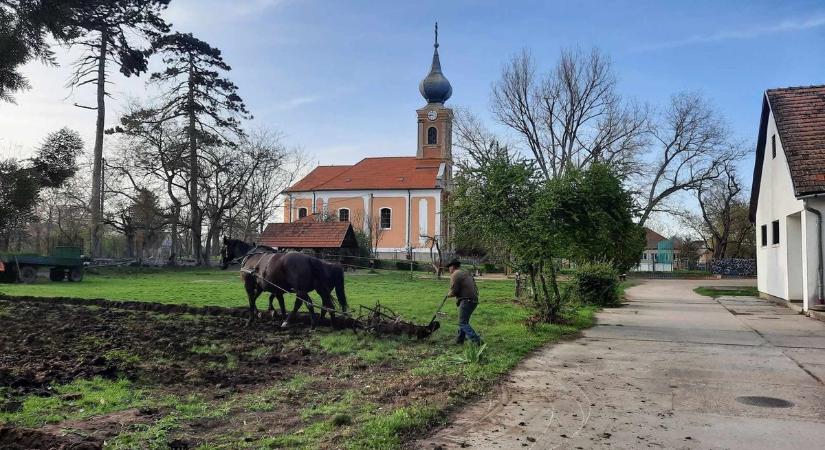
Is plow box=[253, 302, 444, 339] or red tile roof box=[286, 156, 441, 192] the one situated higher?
red tile roof box=[286, 156, 441, 192]

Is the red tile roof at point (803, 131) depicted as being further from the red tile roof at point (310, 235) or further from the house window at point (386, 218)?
the house window at point (386, 218)

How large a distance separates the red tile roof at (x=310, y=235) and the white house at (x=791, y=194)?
21573 millimetres

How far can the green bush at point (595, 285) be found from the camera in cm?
1909

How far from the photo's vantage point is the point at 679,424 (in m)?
5.49

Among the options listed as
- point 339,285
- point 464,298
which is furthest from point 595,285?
point 464,298

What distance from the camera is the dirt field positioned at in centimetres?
505

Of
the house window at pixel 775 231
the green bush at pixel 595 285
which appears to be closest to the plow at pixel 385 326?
the green bush at pixel 595 285

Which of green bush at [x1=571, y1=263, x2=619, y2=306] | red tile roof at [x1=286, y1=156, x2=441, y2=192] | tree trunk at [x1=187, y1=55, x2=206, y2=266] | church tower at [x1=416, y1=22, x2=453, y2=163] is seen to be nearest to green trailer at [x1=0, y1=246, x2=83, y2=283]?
tree trunk at [x1=187, y1=55, x2=206, y2=266]

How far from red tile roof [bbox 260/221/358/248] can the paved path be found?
80.7 feet

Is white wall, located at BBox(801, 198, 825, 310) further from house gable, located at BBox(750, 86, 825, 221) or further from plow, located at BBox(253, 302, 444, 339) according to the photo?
plow, located at BBox(253, 302, 444, 339)

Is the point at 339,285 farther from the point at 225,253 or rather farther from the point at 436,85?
the point at 436,85

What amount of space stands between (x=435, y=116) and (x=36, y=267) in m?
45.4

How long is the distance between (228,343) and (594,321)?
890cm

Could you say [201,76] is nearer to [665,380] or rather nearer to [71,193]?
[71,193]
